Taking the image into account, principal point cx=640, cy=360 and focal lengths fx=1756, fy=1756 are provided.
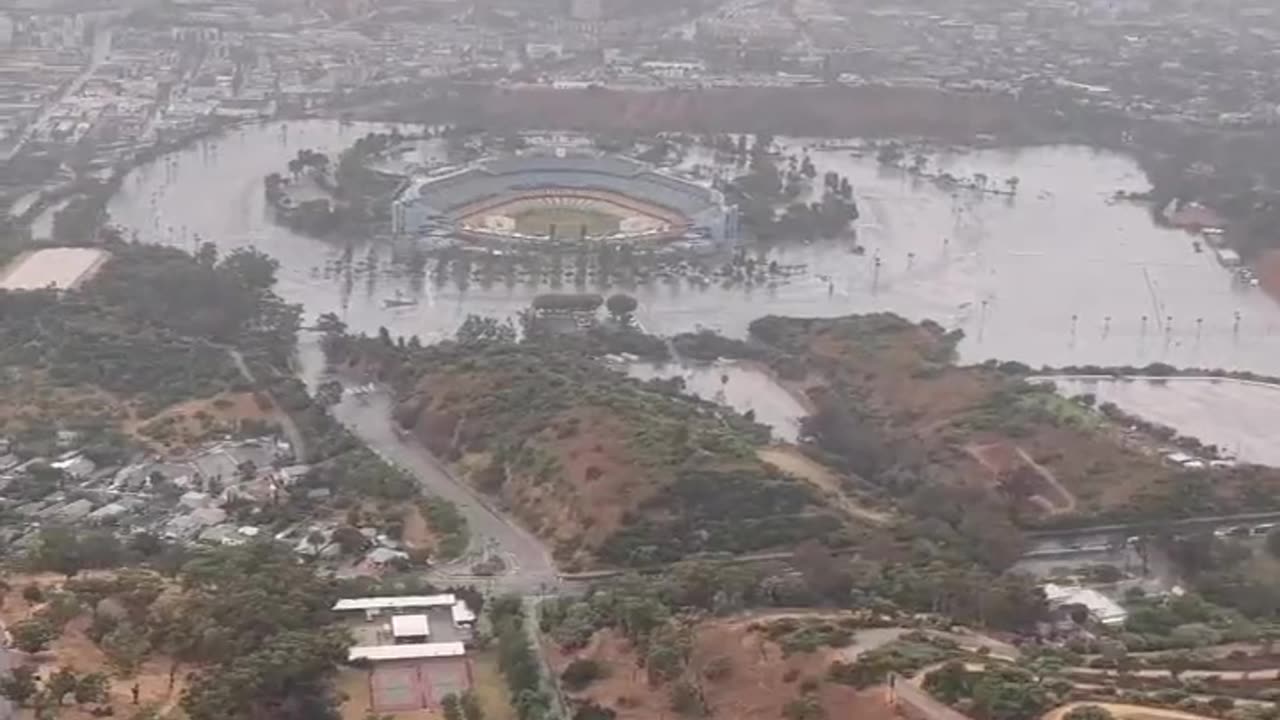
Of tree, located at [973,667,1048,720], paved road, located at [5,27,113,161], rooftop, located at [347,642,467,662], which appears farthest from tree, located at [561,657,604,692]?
paved road, located at [5,27,113,161]

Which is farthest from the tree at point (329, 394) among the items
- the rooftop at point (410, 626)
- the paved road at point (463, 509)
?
the rooftop at point (410, 626)

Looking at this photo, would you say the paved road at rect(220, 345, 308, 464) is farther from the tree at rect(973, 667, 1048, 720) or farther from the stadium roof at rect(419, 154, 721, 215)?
the tree at rect(973, 667, 1048, 720)

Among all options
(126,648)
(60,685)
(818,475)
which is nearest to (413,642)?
(126,648)

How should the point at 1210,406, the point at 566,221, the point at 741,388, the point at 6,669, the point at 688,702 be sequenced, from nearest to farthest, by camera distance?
the point at 6,669, the point at 688,702, the point at 1210,406, the point at 741,388, the point at 566,221

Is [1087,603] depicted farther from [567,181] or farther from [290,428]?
[567,181]

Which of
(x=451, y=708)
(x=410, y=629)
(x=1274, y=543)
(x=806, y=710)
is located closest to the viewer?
(x=806, y=710)

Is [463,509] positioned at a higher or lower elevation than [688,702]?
lower

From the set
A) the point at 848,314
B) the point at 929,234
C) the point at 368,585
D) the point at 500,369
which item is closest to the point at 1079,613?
the point at 368,585
